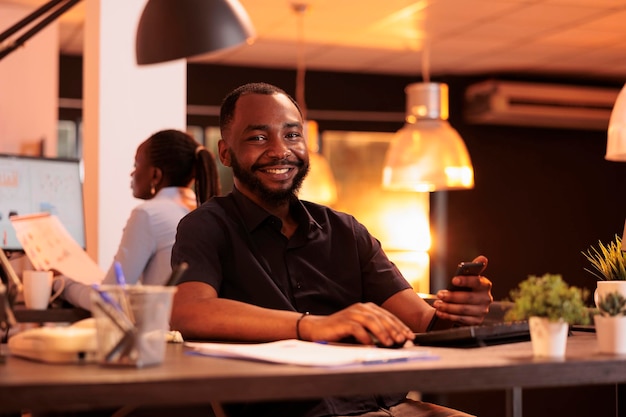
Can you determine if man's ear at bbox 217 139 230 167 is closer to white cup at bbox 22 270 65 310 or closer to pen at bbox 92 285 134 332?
white cup at bbox 22 270 65 310

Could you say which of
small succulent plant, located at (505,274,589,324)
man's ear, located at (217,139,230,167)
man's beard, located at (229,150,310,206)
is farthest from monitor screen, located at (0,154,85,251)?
small succulent plant, located at (505,274,589,324)

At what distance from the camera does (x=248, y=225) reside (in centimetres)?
242

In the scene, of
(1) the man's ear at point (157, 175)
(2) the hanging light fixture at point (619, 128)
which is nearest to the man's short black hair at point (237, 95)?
(2) the hanging light fixture at point (619, 128)

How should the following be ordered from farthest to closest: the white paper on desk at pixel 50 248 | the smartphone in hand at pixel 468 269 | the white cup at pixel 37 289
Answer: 1. the white paper on desk at pixel 50 248
2. the white cup at pixel 37 289
3. the smartphone in hand at pixel 468 269

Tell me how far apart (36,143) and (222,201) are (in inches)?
156

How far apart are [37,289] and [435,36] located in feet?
14.9

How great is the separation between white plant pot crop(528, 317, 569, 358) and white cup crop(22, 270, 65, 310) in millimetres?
1971

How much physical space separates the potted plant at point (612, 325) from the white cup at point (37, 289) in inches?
78.2

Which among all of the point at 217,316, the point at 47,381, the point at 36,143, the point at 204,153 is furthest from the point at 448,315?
the point at 36,143

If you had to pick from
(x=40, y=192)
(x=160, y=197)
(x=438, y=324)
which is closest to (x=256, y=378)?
(x=438, y=324)

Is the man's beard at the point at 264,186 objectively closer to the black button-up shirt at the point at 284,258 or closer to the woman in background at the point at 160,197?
the black button-up shirt at the point at 284,258

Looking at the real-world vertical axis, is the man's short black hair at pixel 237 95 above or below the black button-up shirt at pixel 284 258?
above

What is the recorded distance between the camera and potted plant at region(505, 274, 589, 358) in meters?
1.65

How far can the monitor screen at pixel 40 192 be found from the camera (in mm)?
4410
